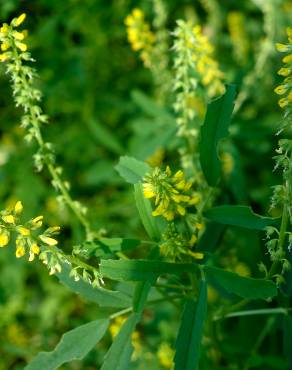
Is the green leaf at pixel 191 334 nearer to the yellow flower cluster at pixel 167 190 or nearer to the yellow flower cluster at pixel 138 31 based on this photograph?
the yellow flower cluster at pixel 167 190

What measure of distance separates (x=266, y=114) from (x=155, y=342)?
6.65 ft

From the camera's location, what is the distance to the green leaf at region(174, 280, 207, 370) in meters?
1.89

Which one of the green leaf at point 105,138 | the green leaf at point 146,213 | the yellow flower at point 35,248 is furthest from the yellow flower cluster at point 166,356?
the green leaf at point 105,138

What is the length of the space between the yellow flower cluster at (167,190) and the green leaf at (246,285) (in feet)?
0.82

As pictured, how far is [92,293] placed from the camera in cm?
219

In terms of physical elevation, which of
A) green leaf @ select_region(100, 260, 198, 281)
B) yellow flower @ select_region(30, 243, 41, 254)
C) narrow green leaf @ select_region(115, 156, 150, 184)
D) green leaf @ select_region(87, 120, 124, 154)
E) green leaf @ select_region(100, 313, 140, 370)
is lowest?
green leaf @ select_region(100, 313, 140, 370)

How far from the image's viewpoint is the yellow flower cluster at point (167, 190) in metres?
1.82

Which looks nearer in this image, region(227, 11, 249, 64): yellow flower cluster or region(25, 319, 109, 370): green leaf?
region(25, 319, 109, 370): green leaf

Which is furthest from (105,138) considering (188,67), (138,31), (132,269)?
(132,269)

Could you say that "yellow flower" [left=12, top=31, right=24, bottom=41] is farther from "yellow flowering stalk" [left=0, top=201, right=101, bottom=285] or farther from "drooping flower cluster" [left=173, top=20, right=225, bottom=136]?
"drooping flower cluster" [left=173, top=20, right=225, bottom=136]

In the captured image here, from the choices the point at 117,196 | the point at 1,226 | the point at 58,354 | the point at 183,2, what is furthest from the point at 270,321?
the point at 183,2

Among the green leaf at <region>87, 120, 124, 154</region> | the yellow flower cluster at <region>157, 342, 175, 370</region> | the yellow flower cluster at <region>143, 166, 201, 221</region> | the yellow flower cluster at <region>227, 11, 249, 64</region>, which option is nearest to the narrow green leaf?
the yellow flower cluster at <region>143, 166, 201, 221</region>

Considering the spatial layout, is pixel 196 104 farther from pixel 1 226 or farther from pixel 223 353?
pixel 1 226

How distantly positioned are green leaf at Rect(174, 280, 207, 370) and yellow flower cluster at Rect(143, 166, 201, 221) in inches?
11.9
